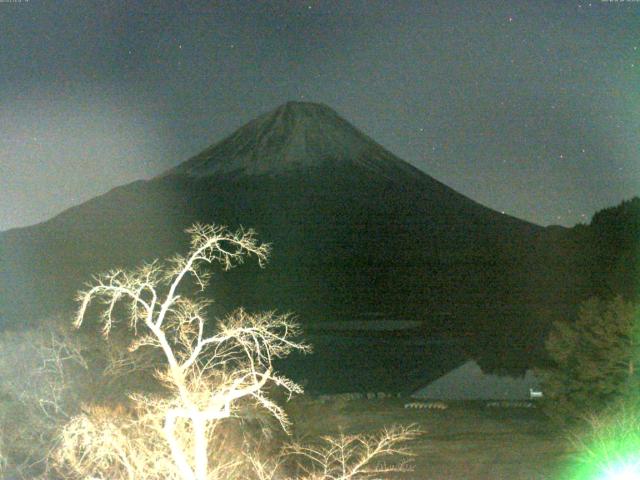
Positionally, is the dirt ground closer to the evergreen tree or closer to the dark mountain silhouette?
the evergreen tree

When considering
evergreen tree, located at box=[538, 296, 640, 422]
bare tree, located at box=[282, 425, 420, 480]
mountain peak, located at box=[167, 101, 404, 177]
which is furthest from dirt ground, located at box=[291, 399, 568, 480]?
mountain peak, located at box=[167, 101, 404, 177]

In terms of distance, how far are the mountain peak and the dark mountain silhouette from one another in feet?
0.99

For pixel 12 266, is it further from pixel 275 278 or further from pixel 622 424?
pixel 622 424

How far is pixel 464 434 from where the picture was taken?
30094 millimetres

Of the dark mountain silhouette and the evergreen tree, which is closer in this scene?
the evergreen tree

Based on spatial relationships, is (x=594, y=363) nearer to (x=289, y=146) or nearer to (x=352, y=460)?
(x=352, y=460)

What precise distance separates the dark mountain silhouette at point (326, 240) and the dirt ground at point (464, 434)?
2518cm

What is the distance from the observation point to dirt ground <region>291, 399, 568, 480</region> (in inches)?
890

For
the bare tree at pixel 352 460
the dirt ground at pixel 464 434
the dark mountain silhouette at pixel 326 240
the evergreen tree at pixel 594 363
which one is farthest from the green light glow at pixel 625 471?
the dark mountain silhouette at pixel 326 240

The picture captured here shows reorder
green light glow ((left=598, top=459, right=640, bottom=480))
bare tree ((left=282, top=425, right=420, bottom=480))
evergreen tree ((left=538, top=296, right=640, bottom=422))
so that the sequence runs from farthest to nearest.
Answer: evergreen tree ((left=538, top=296, right=640, bottom=422))
green light glow ((left=598, top=459, right=640, bottom=480))
bare tree ((left=282, top=425, right=420, bottom=480))

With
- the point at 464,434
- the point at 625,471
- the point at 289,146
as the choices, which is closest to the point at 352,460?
the point at 464,434

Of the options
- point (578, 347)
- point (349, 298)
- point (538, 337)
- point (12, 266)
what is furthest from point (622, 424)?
point (12, 266)

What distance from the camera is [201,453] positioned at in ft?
25.7

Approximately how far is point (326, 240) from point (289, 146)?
115ft
